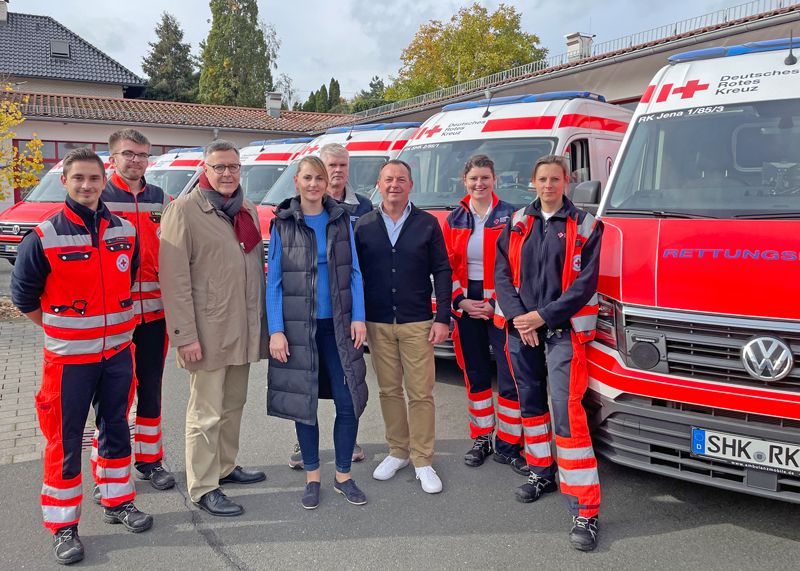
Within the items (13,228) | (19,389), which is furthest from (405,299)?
(13,228)

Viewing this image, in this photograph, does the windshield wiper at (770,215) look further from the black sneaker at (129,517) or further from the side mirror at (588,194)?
the black sneaker at (129,517)

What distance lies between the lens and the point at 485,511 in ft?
11.9

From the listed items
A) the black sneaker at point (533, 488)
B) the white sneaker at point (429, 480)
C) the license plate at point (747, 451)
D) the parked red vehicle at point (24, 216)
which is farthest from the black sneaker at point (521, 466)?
the parked red vehicle at point (24, 216)

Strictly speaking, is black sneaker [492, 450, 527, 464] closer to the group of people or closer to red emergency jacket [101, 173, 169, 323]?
the group of people

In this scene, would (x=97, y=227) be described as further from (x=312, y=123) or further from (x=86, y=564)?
(x=312, y=123)

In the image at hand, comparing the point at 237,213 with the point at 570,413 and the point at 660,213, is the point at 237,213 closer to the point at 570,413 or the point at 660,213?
the point at 570,413

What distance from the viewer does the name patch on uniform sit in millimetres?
Result: 3406

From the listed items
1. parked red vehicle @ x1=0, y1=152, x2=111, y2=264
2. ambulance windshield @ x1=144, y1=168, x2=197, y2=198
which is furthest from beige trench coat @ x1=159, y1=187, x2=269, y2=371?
parked red vehicle @ x1=0, y1=152, x2=111, y2=264

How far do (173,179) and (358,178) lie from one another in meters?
5.33

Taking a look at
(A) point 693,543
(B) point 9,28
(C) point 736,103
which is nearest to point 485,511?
(A) point 693,543

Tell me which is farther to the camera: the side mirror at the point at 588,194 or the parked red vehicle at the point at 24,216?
the parked red vehicle at the point at 24,216

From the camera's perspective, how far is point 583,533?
3246 mm

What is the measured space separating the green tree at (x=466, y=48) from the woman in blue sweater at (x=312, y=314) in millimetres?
41137

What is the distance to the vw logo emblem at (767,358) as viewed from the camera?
295 centimetres
